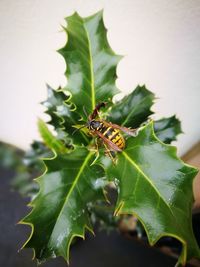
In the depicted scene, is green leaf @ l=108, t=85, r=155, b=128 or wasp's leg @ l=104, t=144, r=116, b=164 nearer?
wasp's leg @ l=104, t=144, r=116, b=164

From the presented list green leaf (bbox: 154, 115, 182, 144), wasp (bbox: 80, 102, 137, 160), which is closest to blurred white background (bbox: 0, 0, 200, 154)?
green leaf (bbox: 154, 115, 182, 144)

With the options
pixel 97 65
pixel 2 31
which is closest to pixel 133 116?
pixel 97 65

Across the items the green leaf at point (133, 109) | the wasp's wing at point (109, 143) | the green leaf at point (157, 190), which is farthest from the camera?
the green leaf at point (133, 109)

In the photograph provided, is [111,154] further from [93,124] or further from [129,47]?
[129,47]

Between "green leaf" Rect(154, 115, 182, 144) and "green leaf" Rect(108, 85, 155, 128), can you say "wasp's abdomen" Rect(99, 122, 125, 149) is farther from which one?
"green leaf" Rect(154, 115, 182, 144)

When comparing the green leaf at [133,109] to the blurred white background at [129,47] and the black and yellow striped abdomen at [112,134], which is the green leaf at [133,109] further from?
the blurred white background at [129,47]

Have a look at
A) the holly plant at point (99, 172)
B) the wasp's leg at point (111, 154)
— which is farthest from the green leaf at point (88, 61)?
the wasp's leg at point (111, 154)

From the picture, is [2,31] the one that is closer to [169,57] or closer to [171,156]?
[169,57]
